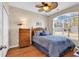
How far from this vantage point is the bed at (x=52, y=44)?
149 centimetres

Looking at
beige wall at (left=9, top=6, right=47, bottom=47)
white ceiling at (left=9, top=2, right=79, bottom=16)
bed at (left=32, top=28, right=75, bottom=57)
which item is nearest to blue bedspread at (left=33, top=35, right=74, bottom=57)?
bed at (left=32, top=28, right=75, bottom=57)

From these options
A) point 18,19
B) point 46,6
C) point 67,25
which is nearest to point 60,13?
point 67,25

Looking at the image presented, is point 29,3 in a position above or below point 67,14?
above

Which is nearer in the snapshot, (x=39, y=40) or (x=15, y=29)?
(x=15, y=29)

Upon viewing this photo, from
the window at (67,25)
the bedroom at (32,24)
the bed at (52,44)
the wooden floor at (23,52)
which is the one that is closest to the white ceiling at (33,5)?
the bedroom at (32,24)

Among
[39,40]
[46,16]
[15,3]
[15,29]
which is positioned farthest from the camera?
[39,40]

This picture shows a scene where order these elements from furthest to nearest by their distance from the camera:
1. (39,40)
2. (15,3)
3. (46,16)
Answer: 1. (39,40)
2. (46,16)
3. (15,3)

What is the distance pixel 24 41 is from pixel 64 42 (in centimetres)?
78

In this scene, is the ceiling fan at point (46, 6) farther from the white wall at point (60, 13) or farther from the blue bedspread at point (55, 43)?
the blue bedspread at point (55, 43)

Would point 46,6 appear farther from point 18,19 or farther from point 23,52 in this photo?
point 23,52

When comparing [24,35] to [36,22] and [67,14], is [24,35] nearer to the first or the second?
[36,22]

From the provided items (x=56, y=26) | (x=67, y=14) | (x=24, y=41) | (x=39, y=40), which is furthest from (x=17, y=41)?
(x=67, y=14)

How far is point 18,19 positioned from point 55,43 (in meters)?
0.90

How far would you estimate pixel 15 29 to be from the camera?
1425mm
